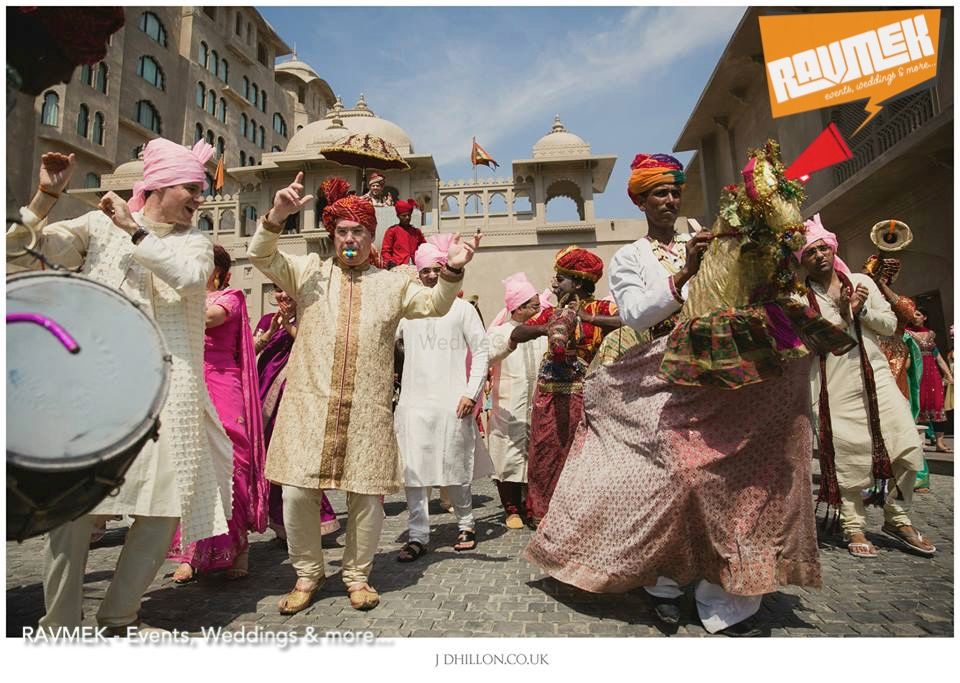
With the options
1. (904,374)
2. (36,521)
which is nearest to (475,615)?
(36,521)

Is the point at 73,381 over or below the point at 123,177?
below

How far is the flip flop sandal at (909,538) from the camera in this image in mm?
3322

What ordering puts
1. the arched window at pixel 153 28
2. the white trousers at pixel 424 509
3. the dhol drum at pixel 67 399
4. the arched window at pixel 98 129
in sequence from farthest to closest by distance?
the arched window at pixel 153 28 → the arched window at pixel 98 129 → the white trousers at pixel 424 509 → the dhol drum at pixel 67 399

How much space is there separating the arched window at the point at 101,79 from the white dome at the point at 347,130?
7.60 m

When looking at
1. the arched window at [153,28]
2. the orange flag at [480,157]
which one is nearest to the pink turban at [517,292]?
the orange flag at [480,157]

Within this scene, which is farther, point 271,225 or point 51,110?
point 51,110

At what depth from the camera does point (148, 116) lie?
2797cm

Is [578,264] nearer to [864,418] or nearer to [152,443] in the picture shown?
[864,418]

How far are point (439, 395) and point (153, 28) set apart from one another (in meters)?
31.4

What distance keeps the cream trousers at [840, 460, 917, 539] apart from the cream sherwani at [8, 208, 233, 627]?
3.50 meters

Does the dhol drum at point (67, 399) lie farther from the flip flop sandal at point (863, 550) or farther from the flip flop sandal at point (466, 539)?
the flip flop sandal at point (863, 550)

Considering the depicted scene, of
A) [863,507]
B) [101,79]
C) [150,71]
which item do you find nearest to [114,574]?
[863,507]

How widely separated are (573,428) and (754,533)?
211cm

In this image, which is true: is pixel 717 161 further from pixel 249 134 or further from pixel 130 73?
pixel 249 134
